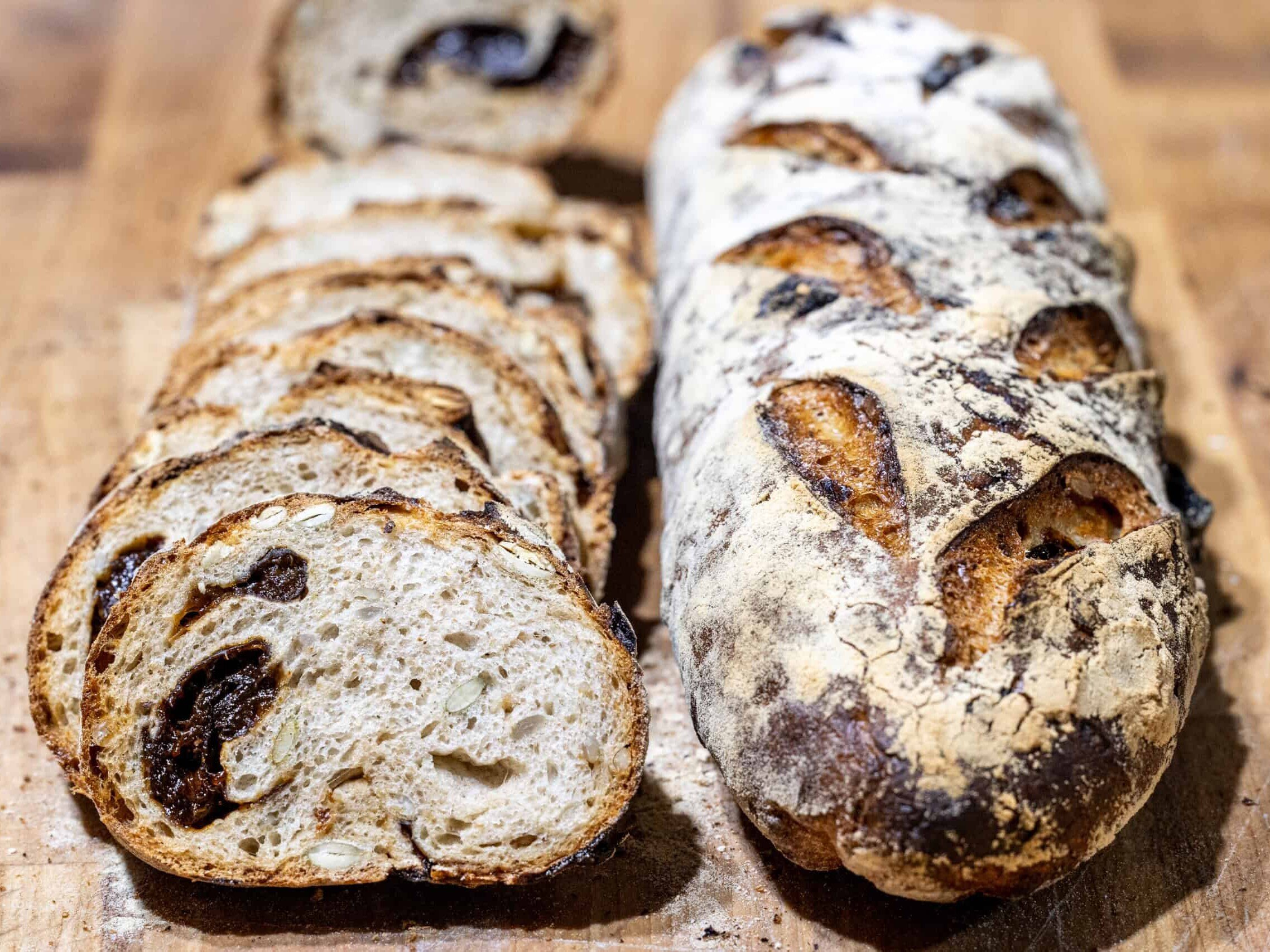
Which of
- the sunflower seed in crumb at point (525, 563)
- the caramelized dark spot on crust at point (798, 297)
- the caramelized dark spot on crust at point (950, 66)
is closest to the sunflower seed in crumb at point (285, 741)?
the sunflower seed in crumb at point (525, 563)

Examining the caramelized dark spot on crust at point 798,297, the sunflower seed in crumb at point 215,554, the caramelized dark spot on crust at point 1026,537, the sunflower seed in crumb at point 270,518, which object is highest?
the caramelized dark spot on crust at point 798,297

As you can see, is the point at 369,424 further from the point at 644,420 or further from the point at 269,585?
the point at 644,420

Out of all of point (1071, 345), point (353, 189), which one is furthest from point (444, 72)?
point (1071, 345)

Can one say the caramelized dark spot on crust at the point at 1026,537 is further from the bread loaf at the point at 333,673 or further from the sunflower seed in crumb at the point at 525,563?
the sunflower seed in crumb at the point at 525,563

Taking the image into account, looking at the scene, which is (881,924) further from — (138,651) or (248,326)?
(248,326)

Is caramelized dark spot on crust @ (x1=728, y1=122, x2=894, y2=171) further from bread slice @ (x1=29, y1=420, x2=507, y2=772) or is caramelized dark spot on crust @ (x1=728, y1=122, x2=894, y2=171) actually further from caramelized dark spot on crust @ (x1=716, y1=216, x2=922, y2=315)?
bread slice @ (x1=29, y1=420, x2=507, y2=772)

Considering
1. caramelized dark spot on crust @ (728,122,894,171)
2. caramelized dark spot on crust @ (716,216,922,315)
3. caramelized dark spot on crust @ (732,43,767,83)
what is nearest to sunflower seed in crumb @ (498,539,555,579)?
caramelized dark spot on crust @ (716,216,922,315)

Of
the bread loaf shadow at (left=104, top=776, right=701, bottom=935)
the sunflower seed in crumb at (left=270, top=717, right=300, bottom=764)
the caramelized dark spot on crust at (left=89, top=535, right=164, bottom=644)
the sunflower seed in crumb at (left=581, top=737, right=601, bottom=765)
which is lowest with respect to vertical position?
the bread loaf shadow at (left=104, top=776, right=701, bottom=935)
